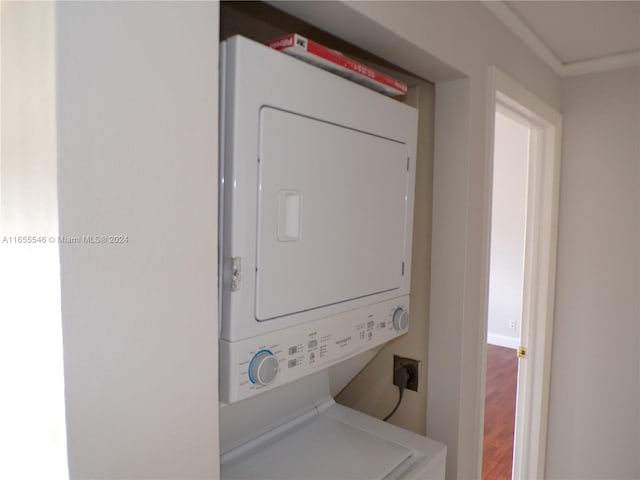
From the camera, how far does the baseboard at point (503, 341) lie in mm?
5543

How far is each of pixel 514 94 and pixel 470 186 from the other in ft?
1.78

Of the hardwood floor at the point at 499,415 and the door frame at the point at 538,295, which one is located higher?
the door frame at the point at 538,295

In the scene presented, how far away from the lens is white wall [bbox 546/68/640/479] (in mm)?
2137

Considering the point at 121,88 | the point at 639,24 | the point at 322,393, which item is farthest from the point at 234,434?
the point at 639,24

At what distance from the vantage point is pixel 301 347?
3.25 ft

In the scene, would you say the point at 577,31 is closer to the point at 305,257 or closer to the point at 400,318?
the point at 400,318

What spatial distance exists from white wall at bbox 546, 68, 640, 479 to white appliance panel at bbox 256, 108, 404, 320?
1486 millimetres

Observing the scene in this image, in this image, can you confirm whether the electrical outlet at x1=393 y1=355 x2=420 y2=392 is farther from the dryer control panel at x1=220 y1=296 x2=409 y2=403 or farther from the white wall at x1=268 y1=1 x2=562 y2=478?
the dryer control panel at x1=220 y1=296 x2=409 y2=403

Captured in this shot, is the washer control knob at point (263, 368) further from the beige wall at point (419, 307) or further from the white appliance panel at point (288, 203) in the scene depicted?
the beige wall at point (419, 307)

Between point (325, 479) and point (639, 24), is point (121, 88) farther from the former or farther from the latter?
point (639, 24)

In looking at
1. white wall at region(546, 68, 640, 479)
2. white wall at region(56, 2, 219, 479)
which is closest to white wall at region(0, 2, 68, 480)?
white wall at region(56, 2, 219, 479)

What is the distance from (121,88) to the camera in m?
0.60

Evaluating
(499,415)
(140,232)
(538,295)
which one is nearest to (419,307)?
(538,295)

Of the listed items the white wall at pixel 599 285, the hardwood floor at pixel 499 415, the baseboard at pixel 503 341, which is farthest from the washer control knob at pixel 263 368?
the baseboard at pixel 503 341
